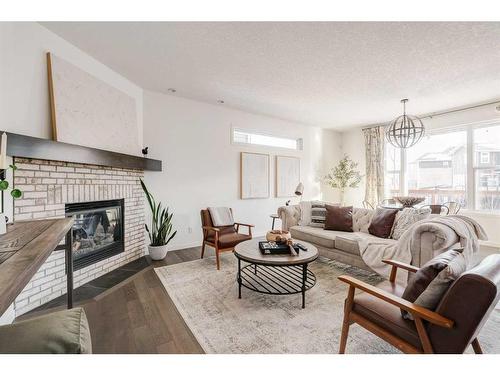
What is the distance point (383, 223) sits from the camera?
Result: 314 centimetres

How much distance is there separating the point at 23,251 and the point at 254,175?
4.06m

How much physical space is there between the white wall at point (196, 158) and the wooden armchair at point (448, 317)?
326 cm

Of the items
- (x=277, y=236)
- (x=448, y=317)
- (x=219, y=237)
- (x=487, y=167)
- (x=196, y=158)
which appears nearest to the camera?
(x=448, y=317)

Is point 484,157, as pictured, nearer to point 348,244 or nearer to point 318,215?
point 318,215

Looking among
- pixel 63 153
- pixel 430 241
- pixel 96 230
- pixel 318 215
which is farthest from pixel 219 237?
pixel 430 241

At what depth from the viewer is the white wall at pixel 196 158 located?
3842 mm

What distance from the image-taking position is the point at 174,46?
8.18 feet

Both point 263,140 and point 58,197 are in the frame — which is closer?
point 58,197

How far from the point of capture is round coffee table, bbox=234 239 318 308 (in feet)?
7.20

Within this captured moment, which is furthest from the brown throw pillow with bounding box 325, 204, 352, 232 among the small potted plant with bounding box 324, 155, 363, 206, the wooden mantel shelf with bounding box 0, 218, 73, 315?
the wooden mantel shelf with bounding box 0, 218, 73, 315

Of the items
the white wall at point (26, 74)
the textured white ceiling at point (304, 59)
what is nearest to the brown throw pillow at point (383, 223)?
the textured white ceiling at point (304, 59)

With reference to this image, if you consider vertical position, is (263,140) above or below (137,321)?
above

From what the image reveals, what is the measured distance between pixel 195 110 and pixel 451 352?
4.26 meters
